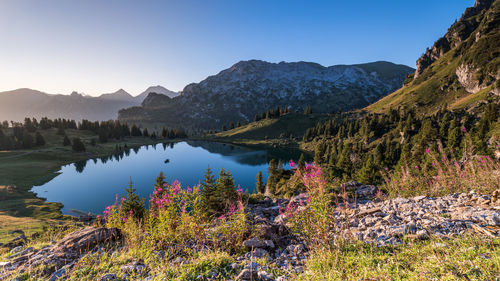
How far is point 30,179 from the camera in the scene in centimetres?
5897

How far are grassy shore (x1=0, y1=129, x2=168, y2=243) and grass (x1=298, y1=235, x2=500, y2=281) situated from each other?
25.0 meters

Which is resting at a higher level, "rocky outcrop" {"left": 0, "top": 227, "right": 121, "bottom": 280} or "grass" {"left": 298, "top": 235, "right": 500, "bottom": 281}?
"grass" {"left": 298, "top": 235, "right": 500, "bottom": 281}

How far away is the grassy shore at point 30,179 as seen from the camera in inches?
895

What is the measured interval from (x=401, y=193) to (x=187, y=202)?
12.3m

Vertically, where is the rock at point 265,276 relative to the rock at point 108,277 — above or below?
above

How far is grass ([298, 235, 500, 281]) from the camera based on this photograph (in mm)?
2931

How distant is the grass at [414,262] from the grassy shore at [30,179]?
2496cm

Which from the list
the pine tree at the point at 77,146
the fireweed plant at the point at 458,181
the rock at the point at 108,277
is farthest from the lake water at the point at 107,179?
the rock at the point at 108,277

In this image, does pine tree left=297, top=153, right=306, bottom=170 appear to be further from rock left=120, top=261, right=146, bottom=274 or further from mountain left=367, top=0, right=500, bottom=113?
mountain left=367, top=0, right=500, bottom=113

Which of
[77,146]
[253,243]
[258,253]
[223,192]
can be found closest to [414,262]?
[258,253]

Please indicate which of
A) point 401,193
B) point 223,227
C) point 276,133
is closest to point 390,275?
point 223,227

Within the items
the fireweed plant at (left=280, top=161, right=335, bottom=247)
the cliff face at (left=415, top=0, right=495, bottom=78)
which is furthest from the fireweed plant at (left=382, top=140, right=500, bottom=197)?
the cliff face at (left=415, top=0, right=495, bottom=78)

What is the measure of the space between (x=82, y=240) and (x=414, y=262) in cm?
1018

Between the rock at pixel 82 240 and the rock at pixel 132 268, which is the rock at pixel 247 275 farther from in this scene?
the rock at pixel 82 240
